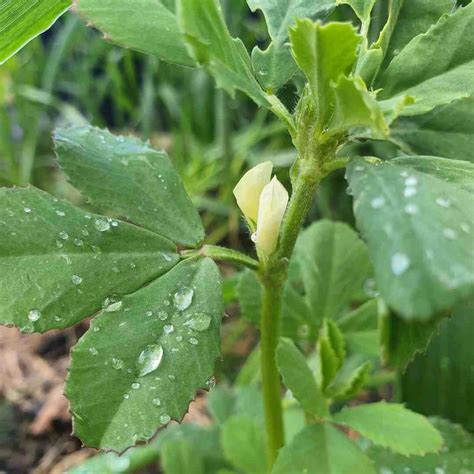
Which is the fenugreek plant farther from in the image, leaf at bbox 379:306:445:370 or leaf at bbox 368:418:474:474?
leaf at bbox 368:418:474:474

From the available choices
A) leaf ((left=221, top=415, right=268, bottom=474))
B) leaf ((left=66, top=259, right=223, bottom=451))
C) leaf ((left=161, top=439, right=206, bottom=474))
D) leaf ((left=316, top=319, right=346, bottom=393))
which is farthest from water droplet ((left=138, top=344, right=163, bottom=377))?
leaf ((left=161, top=439, right=206, bottom=474))

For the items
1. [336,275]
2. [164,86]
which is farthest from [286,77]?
[164,86]

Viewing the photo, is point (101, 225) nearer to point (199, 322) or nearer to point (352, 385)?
point (199, 322)

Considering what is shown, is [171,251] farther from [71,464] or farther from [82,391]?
[71,464]

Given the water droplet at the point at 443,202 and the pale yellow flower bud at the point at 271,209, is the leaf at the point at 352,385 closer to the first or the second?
the pale yellow flower bud at the point at 271,209

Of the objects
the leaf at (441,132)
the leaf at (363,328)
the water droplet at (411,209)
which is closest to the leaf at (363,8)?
the leaf at (441,132)

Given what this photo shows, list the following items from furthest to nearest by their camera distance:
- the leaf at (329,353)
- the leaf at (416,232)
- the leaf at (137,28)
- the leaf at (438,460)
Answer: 1. the leaf at (438,460)
2. the leaf at (329,353)
3. the leaf at (137,28)
4. the leaf at (416,232)
